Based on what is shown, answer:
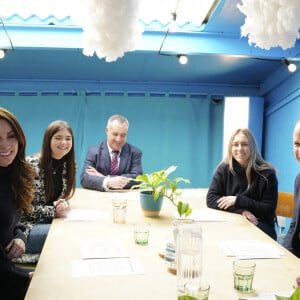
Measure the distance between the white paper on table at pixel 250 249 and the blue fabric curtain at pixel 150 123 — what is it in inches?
108

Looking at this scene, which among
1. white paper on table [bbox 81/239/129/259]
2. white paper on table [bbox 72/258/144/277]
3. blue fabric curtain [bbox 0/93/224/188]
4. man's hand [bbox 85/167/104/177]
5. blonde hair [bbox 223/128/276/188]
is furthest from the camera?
blue fabric curtain [bbox 0/93/224/188]

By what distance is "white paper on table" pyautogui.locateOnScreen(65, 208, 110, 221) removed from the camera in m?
1.98

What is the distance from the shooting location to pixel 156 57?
3598mm

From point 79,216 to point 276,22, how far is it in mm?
1409

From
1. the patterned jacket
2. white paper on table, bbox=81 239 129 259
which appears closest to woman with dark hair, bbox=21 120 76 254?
the patterned jacket

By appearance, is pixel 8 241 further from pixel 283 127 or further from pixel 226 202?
pixel 283 127

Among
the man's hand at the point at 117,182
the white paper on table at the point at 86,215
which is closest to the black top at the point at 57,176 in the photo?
the white paper on table at the point at 86,215

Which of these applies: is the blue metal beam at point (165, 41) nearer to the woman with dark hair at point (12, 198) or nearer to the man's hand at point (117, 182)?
the man's hand at point (117, 182)

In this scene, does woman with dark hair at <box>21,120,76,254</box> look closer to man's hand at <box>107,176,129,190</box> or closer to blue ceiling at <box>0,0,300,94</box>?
man's hand at <box>107,176,129,190</box>

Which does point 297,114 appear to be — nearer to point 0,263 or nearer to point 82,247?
point 82,247

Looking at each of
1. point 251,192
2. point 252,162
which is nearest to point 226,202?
point 251,192

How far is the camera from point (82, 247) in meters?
1.49

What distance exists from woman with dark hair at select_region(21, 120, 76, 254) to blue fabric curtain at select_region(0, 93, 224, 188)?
180 cm

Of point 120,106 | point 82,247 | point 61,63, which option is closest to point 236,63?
point 120,106
